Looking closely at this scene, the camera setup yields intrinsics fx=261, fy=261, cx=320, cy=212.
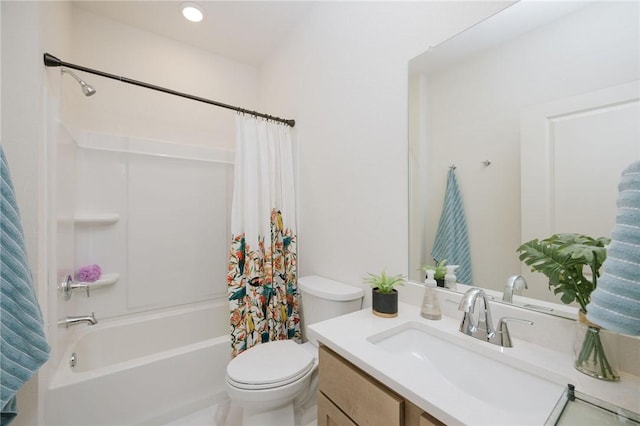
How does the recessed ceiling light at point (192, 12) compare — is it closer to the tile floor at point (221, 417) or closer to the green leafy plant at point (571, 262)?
→ the green leafy plant at point (571, 262)

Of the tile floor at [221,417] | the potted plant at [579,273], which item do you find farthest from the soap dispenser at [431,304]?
the tile floor at [221,417]

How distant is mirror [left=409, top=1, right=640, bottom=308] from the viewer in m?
0.74

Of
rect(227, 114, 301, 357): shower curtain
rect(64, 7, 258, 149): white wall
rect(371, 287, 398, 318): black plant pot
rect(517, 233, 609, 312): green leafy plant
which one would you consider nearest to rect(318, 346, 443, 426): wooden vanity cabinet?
rect(371, 287, 398, 318): black plant pot

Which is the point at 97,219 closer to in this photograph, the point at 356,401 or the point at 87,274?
the point at 87,274

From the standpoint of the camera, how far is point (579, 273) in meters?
0.73

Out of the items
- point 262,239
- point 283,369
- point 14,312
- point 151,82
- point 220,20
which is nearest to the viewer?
point 14,312

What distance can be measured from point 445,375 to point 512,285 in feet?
1.26

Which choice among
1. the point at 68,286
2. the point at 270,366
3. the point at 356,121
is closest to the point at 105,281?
the point at 68,286

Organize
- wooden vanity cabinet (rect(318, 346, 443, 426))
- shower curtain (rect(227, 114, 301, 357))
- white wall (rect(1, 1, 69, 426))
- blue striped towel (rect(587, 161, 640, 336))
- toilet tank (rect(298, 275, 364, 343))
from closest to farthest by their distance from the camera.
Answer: blue striped towel (rect(587, 161, 640, 336))
wooden vanity cabinet (rect(318, 346, 443, 426))
white wall (rect(1, 1, 69, 426))
toilet tank (rect(298, 275, 364, 343))
shower curtain (rect(227, 114, 301, 357))

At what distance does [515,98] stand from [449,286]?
2.47 ft

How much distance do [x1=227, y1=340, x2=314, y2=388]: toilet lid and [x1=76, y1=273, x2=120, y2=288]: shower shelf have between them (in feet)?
3.89

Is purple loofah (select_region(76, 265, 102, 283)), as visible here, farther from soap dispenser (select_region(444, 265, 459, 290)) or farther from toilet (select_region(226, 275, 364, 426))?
soap dispenser (select_region(444, 265, 459, 290))

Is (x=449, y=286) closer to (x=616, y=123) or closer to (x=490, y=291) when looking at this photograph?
(x=490, y=291)

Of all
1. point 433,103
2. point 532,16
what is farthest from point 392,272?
point 532,16
